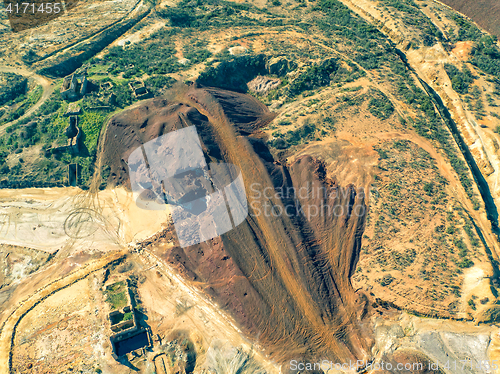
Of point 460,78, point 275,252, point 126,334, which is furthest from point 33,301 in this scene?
point 460,78

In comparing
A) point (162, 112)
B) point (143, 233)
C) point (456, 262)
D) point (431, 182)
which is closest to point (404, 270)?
point (456, 262)

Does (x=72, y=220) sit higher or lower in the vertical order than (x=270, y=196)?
lower

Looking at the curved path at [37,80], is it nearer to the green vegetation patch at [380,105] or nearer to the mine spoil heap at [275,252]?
the mine spoil heap at [275,252]

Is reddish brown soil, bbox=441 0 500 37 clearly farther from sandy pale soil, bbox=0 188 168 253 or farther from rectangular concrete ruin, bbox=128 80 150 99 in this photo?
sandy pale soil, bbox=0 188 168 253

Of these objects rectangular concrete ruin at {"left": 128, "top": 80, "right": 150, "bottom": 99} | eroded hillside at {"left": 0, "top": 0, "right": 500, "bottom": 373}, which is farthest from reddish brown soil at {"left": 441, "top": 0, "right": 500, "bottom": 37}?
rectangular concrete ruin at {"left": 128, "top": 80, "right": 150, "bottom": 99}

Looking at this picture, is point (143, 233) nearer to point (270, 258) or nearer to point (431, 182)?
point (270, 258)

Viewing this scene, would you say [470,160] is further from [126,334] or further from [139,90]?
[126,334]
